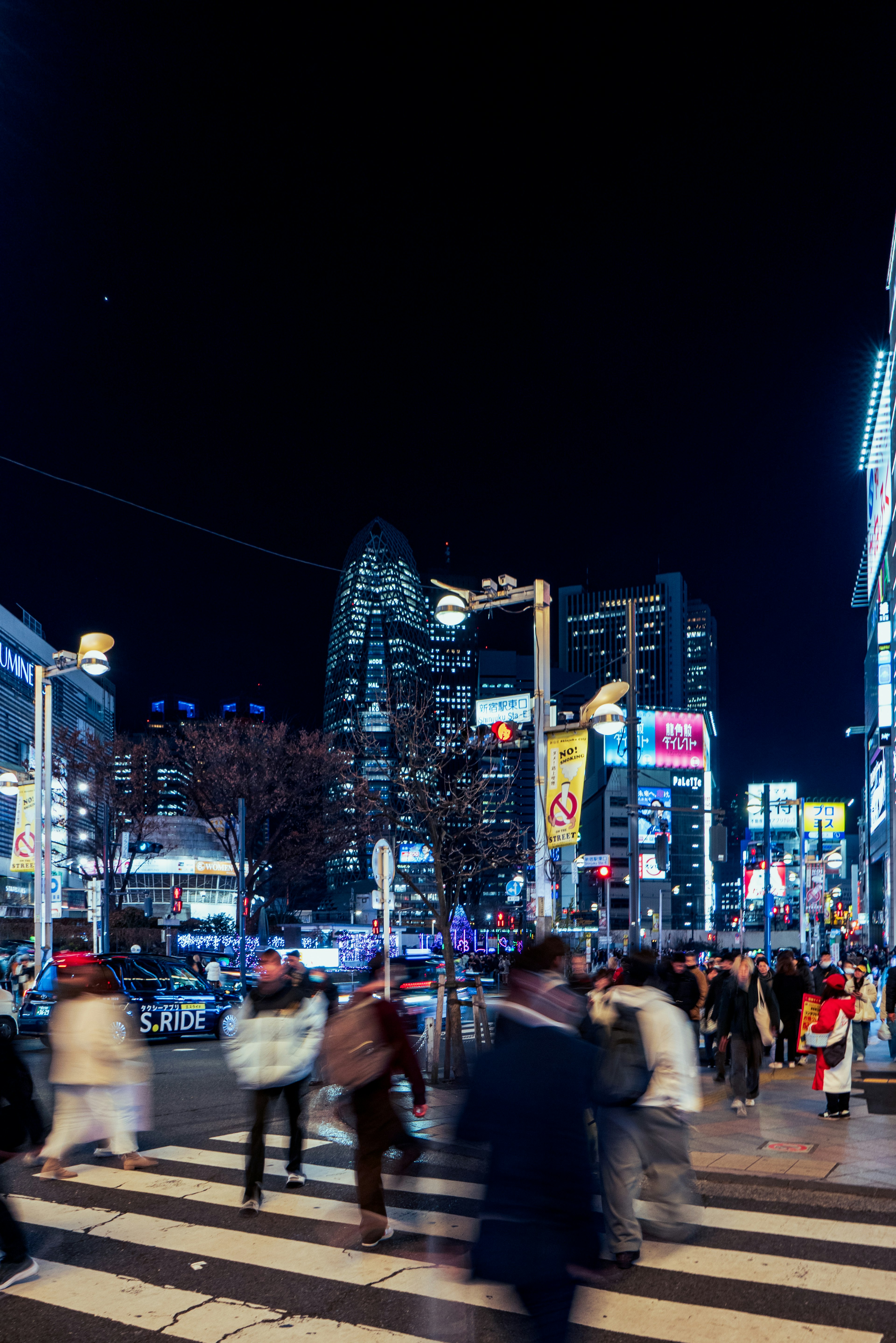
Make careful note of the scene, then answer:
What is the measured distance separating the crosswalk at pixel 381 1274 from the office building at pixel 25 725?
50.2 metres

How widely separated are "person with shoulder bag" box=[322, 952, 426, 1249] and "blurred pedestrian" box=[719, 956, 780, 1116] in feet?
21.0

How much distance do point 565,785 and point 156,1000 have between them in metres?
11.9

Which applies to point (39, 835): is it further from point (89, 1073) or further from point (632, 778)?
point (89, 1073)

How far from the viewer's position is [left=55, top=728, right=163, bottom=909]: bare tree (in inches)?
1800

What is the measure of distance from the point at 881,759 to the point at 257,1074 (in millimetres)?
68339

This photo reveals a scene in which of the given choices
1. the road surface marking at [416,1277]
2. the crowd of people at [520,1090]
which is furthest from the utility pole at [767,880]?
the road surface marking at [416,1277]

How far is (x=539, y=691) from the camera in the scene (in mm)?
14469

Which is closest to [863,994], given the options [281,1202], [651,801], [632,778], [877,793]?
[632,778]

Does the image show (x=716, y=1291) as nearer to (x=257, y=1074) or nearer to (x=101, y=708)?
(x=257, y=1074)

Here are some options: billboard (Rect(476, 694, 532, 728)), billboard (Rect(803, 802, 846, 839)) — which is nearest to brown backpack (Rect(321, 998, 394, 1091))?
billboard (Rect(476, 694, 532, 728))

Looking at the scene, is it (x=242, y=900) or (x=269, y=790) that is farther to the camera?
(x=269, y=790)

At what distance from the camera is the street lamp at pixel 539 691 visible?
1390cm

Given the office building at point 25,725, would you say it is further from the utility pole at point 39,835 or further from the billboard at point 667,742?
the billboard at point 667,742

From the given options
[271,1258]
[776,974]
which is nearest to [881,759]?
[776,974]
